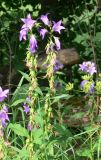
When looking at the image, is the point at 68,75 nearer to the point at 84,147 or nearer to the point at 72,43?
the point at 72,43

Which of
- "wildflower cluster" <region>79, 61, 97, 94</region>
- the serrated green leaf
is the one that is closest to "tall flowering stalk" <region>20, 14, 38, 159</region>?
the serrated green leaf

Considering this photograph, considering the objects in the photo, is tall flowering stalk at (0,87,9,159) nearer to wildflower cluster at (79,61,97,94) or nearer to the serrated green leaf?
the serrated green leaf

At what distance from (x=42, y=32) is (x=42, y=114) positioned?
42 cm

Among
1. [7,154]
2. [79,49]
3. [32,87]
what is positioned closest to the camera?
[32,87]

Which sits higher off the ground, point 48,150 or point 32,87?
point 32,87

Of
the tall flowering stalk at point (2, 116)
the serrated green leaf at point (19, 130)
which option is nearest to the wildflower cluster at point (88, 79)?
the serrated green leaf at point (19, 130)

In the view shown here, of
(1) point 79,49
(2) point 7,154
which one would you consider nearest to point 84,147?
(2) point 7,154

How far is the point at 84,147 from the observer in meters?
3.80

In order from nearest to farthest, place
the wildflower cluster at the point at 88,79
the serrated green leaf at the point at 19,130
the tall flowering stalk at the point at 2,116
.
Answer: the tall flowering stalk at the point at 2,116, the serrated green leaf at the point at 19,130, the wildflower cluster at the point at 88,79

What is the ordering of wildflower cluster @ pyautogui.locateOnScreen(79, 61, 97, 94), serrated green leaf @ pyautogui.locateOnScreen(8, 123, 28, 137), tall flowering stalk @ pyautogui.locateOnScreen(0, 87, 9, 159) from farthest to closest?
wildflower cluster @ pyautogui.locateOnScreen(79, 61, 97, 94)
serrated green leaf @ pyautogui.locateOnScreen(8, 123, 28, 137)
tall flowering stalk @ pyautogui.locateOnScreen(0, 87, 9, 159)

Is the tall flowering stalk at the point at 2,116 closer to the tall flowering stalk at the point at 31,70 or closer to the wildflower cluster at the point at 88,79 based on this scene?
the tall flowering stalk at the point at 31,70

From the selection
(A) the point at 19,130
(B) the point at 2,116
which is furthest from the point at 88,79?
(B) the point at 2,116

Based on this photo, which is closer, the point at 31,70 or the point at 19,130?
the point at 31,70

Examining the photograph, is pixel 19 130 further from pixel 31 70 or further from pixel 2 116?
pixel 31 70
